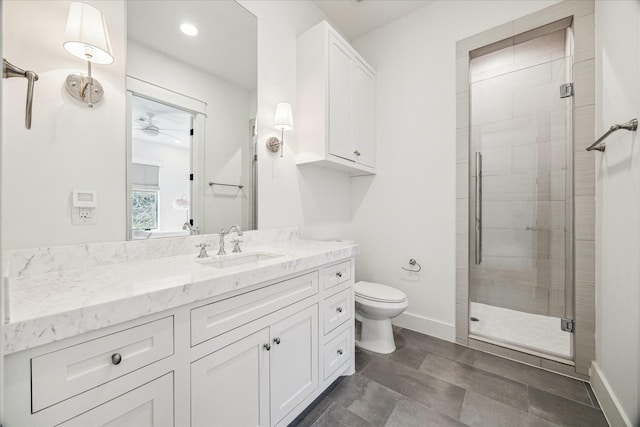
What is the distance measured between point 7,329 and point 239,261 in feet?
3.10

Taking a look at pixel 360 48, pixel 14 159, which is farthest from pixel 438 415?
pixel 360 48

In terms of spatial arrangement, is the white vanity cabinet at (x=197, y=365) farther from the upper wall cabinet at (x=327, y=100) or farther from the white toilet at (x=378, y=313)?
the upper wall cabinet at (x=327, y=100)

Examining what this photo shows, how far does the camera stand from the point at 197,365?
3.08ft

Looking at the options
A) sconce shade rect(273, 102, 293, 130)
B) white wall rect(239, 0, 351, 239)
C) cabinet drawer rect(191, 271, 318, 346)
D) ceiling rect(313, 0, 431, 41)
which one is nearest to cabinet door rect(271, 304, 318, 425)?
cabinet drawer rect(191, 271, 318, 346)

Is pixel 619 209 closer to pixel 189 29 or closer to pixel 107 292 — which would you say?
pixel 107 292

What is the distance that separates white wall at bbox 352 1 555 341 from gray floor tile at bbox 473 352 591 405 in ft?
1.03

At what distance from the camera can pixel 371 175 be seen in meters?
2.68

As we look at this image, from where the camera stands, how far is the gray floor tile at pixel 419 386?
1494mm

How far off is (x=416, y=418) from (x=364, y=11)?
3111 millimetres

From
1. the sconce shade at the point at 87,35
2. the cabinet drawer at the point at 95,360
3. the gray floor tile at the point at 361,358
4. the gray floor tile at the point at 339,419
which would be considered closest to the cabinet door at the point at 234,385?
the cabinet drawer at the point at 95,360

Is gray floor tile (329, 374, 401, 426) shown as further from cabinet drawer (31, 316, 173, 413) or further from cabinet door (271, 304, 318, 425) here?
cabinet drawer (31, 316, 173, 413)

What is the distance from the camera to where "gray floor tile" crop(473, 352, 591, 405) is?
62.5 inches

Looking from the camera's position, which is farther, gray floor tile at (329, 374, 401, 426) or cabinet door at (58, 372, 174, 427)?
gray floor tile at (329, 374, 401, 426)

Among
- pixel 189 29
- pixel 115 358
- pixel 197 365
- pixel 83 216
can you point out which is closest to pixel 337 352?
pixel 197 365
